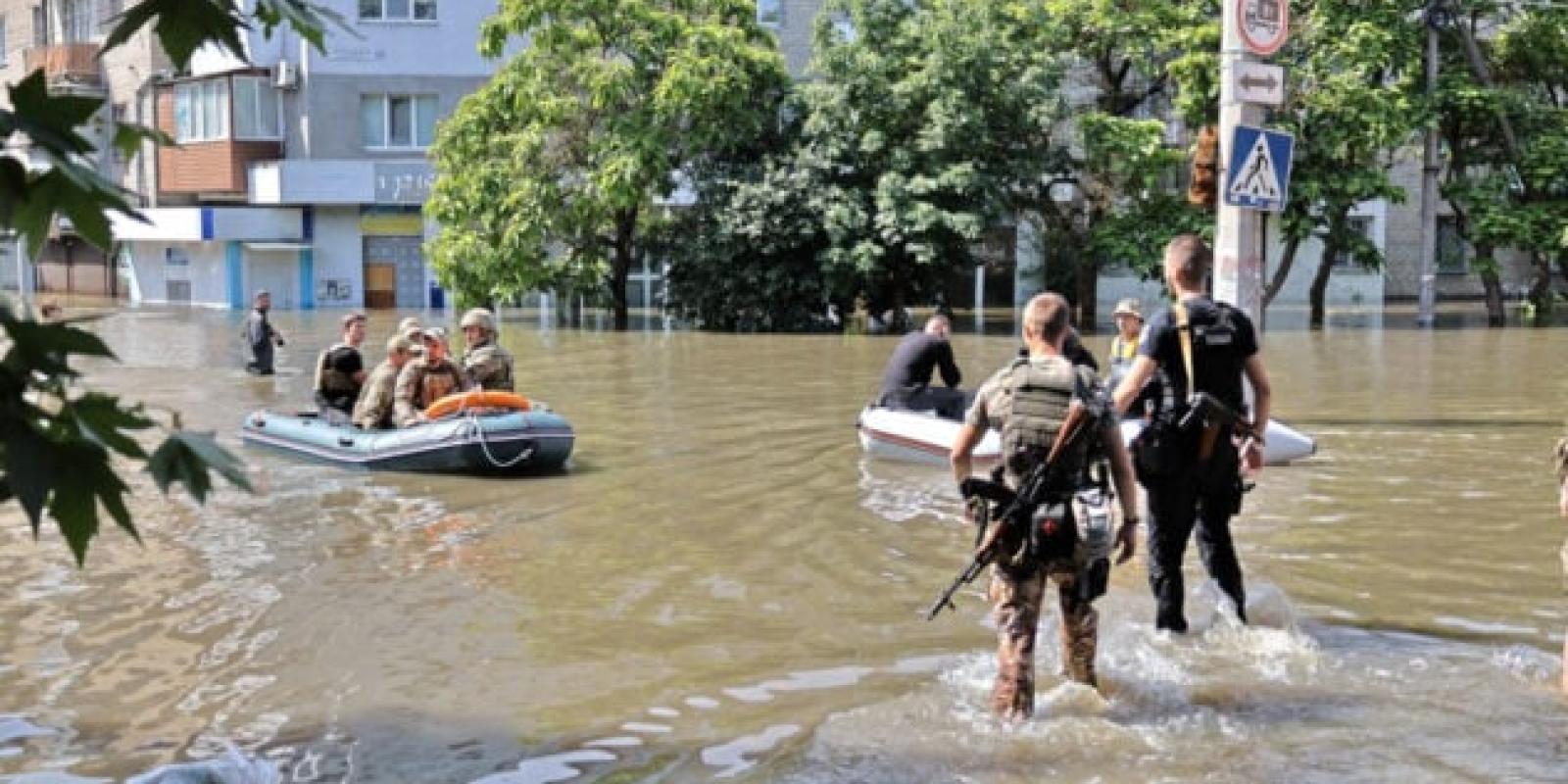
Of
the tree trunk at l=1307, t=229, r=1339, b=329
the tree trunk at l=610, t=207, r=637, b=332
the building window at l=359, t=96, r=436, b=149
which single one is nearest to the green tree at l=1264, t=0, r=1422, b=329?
the tree trunk at l=1307, t=229, r=1339, b=329

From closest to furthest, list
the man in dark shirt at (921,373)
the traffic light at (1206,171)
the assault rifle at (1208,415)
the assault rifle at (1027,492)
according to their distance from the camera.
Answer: the assault rifle at (1027,492), the assault rifle at (1208,415), the traffic light at (1206,171), the man in dark shirt at (921,373)

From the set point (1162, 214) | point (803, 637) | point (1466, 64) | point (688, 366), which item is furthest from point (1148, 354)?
point (1466, 64)

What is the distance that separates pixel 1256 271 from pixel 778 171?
21272mm

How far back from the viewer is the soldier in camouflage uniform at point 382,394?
14305 millimetres

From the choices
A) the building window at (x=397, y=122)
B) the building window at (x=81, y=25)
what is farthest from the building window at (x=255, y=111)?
the building window at (x=81, y=25)

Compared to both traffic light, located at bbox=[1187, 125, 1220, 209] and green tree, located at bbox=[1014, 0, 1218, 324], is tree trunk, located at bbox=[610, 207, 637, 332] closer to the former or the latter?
green tree, located at bbox=[1014, 0, 1218, 324]

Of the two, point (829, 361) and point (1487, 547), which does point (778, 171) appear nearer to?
point (829, 361)

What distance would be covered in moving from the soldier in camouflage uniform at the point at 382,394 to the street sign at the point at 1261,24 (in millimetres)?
7350

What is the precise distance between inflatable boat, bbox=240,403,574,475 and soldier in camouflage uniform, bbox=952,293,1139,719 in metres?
7.56

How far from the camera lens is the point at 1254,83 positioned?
1117 centimetres

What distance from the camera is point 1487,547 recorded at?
10031 mm

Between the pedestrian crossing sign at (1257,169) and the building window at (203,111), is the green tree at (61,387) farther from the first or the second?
the building window at (203,111)

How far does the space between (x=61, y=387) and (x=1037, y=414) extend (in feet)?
14.1

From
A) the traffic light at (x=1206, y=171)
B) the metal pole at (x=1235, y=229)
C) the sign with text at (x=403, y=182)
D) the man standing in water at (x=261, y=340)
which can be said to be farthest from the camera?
the sign with text at (x=403, y=182)
